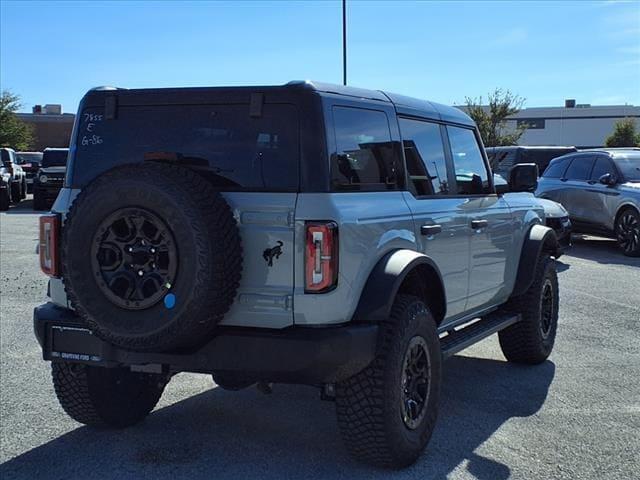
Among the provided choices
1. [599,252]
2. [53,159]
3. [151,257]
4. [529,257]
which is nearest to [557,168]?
[599,252]

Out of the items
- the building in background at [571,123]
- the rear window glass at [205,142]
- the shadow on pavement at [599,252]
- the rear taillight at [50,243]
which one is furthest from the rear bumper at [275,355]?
the building in background at [571,123]

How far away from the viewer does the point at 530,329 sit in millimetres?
6102

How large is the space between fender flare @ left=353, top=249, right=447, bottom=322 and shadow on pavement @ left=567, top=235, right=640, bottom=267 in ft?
31.1

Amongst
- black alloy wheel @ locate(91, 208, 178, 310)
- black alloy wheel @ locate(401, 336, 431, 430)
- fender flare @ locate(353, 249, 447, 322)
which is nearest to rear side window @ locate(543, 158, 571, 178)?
black alloy wheel @ locate(401, 336, 431, 430)

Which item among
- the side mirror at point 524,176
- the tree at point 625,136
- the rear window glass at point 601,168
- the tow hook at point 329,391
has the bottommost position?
the tow hook at point 329,391

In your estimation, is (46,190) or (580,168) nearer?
(580,168)

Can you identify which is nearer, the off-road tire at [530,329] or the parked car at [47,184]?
the off-road tire at [530,329]

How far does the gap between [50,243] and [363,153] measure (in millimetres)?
1792

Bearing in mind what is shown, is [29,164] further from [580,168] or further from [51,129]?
[51,129]

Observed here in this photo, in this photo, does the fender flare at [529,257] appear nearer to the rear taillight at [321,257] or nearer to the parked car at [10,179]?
the rear taillight at [321,257]

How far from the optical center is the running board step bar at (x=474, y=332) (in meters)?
4.85

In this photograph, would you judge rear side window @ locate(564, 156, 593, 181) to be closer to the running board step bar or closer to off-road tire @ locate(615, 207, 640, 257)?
off-road tire @ locate(615, 207, 640, 257)

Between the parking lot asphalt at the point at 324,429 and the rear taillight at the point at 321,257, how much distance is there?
1.07 meters

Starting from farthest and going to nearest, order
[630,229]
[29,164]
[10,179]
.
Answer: [29,164] < [10,179] < [630,229]
